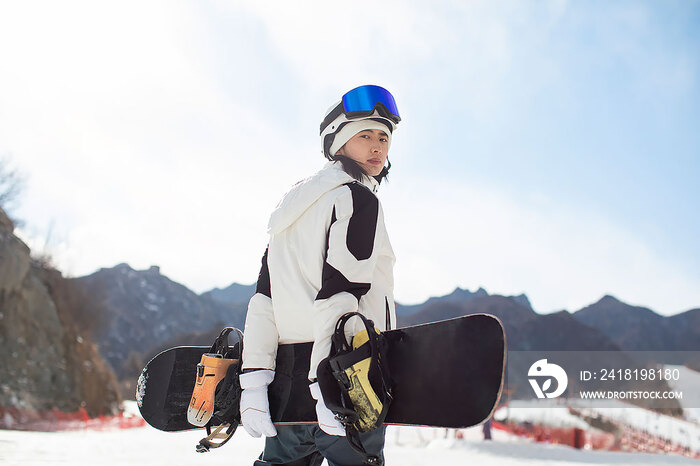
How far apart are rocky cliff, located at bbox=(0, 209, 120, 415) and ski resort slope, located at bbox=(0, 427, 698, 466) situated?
49.8 ft

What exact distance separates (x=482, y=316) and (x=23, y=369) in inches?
907

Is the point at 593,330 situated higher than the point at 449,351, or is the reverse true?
the point at 593,330

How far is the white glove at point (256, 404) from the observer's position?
1.85m

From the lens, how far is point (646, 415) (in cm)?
1606

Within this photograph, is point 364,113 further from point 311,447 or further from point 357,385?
point 311,447

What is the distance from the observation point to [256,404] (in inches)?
73.3

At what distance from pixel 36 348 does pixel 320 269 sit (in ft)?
77.4

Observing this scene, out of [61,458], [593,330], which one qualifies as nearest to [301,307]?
[61,458]

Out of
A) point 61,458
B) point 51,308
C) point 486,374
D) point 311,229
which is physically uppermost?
point 51,308

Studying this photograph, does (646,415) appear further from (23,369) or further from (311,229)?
(23,369)

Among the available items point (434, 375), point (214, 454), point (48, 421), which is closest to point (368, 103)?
point (434, 375)

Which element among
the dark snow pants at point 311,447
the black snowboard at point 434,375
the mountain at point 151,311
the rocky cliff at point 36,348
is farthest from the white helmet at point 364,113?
the mountain at point 151,311

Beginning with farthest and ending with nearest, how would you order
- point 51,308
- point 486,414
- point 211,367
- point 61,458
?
point 51,308, point 61,458, point 211,367, point 486,414
